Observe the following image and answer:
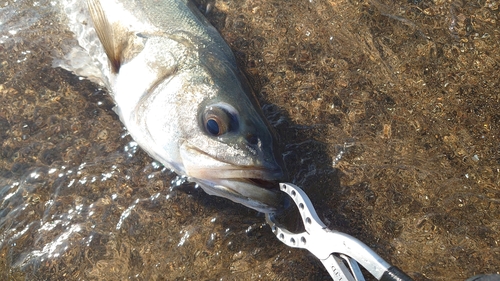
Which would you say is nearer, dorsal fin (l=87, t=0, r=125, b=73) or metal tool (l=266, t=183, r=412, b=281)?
metal tool (l=266, t=183, r=412, b=281)

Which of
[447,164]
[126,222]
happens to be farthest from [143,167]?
[447,164]

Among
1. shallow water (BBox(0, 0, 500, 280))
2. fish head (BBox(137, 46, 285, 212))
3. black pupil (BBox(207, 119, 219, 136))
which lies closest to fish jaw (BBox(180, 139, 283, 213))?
fish head (BBox(137, 46, 285, 212))

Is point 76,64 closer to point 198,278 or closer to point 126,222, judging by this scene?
point 126,222

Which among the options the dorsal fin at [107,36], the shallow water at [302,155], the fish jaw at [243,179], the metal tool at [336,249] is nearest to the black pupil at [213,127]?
the fish jaw at [243,179]

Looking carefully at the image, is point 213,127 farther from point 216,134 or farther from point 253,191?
point 253,191

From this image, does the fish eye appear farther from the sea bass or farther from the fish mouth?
the fish mouth

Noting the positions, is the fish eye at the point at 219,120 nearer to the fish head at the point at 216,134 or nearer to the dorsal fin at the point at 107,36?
the fish head at the point at 216,134
